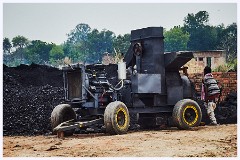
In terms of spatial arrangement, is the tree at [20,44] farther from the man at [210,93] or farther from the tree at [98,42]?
the tree at [98,42]

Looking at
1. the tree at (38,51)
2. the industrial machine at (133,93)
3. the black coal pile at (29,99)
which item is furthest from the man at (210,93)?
the tree at (38,51)

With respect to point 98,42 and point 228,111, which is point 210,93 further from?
point 98,42

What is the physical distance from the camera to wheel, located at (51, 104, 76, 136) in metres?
12.0

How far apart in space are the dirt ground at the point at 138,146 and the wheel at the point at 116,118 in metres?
0.33

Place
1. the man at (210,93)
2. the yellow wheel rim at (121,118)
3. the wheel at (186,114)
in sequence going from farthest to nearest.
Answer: the man at (210,93)
the wheel at (186,114)
the yellow wheel rim at (121,118)

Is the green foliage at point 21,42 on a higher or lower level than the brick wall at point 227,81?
higher

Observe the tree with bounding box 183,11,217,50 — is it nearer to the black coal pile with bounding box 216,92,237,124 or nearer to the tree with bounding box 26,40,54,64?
the tree with bounding box 26,40,54,64

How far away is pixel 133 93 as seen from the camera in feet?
40.8

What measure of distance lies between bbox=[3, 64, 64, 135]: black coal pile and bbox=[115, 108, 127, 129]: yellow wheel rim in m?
2.92

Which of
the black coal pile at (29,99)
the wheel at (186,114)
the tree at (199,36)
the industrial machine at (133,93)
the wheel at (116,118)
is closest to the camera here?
the wheel at (116,118)

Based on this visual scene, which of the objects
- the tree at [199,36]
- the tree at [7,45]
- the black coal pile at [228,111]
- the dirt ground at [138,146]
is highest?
the tree at [199,36]

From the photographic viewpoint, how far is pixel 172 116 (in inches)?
495

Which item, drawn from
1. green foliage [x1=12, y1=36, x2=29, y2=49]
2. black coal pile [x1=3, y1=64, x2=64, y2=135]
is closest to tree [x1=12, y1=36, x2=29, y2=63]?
green foliage [x1=12, y1=36, x2=29, y2=49]

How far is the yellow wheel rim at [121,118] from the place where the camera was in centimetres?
1142
